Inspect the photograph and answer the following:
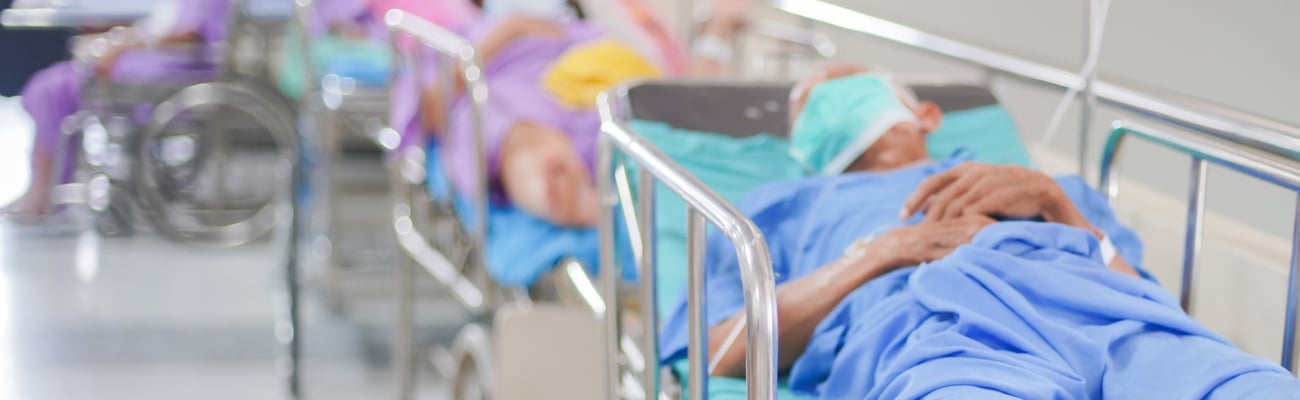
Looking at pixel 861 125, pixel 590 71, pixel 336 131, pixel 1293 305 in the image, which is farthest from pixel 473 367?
pixel 1293 305

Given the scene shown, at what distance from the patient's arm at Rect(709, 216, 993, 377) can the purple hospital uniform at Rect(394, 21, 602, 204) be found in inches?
44.5

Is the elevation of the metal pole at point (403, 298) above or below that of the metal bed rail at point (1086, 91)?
below

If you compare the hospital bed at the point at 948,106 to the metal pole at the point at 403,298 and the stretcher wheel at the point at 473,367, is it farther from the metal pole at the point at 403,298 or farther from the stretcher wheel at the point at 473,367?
the metal pole at the point at 403,298

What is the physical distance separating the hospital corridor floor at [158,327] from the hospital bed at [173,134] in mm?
155

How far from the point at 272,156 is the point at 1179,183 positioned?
522 cm

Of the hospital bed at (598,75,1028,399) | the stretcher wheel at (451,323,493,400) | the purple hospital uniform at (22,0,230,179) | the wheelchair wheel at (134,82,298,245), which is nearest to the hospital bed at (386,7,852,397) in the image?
the stretcher wheel at (451,323,493,400)

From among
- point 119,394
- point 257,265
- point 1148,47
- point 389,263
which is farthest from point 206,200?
point 1148,47

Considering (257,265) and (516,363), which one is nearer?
(516,363)

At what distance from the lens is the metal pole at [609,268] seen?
1.94 meters

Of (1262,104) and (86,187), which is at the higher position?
(1262,104)

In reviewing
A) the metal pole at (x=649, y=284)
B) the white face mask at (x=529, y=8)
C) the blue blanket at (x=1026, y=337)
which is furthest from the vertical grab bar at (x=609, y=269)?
the white face mask at (x=529, y=8)

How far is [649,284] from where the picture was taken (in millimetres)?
1719

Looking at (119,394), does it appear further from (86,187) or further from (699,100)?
(699,100)

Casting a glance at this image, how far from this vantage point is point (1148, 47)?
265 cm
